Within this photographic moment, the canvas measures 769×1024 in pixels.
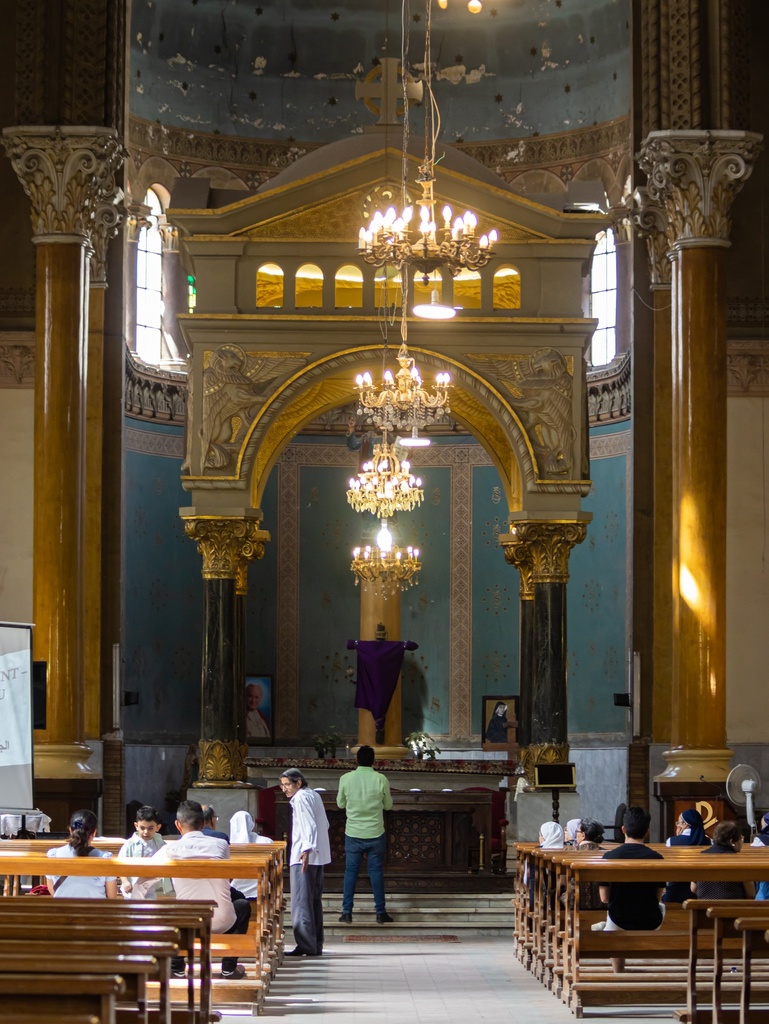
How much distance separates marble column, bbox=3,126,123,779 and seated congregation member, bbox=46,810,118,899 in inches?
264

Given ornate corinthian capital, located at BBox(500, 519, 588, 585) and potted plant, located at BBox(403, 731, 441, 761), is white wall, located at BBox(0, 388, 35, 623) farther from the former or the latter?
potted plant, located at BBox(403, 731, 441, 761)

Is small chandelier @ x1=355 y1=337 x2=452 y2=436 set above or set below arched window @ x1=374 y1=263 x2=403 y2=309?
below

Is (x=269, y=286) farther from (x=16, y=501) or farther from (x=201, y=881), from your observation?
(x=201, y=881)

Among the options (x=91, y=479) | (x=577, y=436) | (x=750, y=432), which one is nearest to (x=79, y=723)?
(x=91, y=479)

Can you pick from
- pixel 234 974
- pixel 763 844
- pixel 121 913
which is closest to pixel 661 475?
pixel 763 844

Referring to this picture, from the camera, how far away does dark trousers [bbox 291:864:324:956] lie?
13.7 m

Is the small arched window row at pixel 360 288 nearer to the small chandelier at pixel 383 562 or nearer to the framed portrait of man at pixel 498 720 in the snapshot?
the small chandelier at pixel 383 562

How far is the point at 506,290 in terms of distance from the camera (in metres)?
21.4

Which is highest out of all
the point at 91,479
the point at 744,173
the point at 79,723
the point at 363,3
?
the point at 363,3

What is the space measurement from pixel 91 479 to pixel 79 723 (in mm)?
3398

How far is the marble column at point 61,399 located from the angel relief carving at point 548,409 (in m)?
4.62

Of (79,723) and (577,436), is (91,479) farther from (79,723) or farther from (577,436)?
(577,436)

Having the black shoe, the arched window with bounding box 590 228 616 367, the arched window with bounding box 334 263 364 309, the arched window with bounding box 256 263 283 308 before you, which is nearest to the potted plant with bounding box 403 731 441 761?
the arched window with bounding box 590 228 616 367

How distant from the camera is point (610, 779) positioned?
2381 cm
